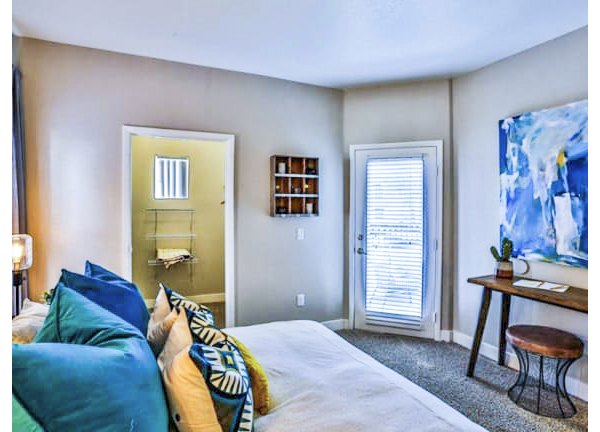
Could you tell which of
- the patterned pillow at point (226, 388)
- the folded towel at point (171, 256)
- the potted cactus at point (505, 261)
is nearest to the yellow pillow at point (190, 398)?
the patterned pillow at point (226, 388)

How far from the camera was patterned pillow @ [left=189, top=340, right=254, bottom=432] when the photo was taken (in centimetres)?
114

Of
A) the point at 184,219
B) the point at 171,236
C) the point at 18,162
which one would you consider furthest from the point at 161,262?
the point at 18,162

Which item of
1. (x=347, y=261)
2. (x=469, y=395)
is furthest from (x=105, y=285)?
(x=347, y=261)

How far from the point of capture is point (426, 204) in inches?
150

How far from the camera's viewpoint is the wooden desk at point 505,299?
2.34 meters

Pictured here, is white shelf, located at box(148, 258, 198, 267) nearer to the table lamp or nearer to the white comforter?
the table lamp

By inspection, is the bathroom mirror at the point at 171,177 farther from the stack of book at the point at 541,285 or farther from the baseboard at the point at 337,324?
the stack of book at the point at 541,285

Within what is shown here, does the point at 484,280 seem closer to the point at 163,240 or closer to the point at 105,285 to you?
the point at 105,285

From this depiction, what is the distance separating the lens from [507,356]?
10.6 feet

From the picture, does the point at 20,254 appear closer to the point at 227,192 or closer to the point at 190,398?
the point at 190,398

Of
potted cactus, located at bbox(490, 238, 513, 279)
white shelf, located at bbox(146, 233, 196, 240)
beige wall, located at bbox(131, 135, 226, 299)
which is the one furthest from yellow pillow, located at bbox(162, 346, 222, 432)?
white shelf, located at bbox(146, 233, 196, 240)

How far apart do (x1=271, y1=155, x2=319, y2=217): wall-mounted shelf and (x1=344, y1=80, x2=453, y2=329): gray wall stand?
679 millimetres

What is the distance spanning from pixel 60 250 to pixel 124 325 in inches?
89.2

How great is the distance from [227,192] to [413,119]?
2.12 meters
